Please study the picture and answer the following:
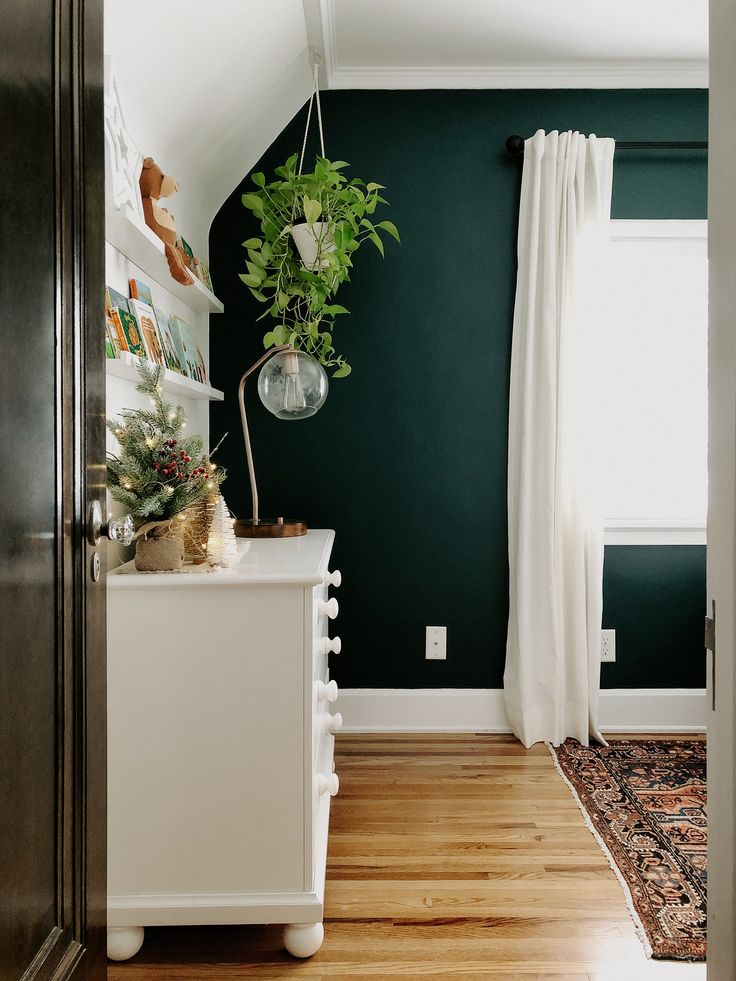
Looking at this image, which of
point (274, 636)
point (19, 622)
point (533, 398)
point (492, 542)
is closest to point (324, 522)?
point (492, 542)

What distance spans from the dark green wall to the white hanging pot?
39 cm

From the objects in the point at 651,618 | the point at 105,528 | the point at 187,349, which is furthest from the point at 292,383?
the point at 651,618

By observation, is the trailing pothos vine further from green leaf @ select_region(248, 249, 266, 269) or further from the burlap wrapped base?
the burlap wrapped base

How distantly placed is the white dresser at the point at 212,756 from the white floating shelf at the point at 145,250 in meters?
0.81

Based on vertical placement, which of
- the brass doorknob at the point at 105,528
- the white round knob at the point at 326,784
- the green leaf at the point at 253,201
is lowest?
the white round knob at the point at 326,784

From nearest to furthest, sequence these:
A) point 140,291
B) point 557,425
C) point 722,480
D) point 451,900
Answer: point 722,480 → point 451,900 → point 140,291 → point 557,425

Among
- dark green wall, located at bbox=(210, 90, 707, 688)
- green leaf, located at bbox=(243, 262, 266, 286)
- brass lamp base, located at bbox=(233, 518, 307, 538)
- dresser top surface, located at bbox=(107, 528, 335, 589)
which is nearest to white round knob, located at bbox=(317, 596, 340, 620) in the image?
dresser top surface, located at bbox=(107, 528, 335, 589)

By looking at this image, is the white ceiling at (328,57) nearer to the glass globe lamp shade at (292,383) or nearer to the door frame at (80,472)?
the glass globe lamp shade at (292,383)

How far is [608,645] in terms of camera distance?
318 cm

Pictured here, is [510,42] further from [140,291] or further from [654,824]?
[654,824]

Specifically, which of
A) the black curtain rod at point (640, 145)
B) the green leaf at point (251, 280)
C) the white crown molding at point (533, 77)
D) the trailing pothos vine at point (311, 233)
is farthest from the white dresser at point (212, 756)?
the white crown molding at point (533, 77)

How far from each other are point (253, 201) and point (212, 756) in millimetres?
1832

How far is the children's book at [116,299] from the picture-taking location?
1861 millimetres

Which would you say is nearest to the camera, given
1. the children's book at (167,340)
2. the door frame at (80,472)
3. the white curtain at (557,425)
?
the door frame at (80,472)
